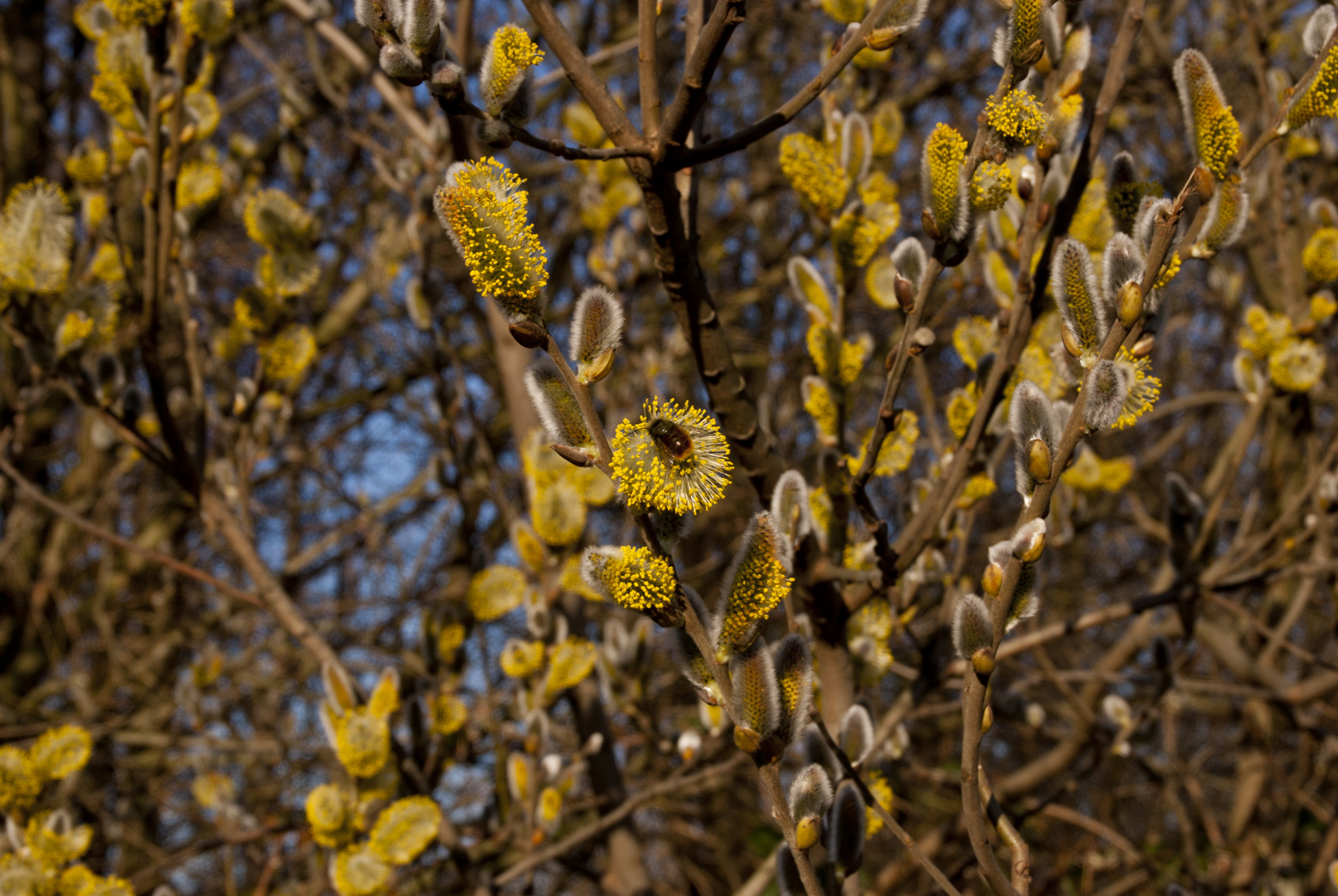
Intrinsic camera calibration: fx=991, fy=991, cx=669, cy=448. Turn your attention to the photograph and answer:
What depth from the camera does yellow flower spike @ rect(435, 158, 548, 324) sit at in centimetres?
80

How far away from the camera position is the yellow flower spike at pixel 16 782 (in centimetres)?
154

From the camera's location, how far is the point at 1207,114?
1.05 m

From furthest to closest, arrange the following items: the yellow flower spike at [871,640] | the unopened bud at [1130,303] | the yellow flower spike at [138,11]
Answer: the yellow flower spike at [138,11] < the yellow flower spike at [871,640] < the unopened bud at [1130,303]

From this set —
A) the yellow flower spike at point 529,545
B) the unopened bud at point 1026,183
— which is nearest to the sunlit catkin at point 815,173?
the unopened bud at point 1026,183

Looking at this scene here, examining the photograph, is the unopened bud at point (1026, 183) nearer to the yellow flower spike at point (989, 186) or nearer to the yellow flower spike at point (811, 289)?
the yellow flower spike at point (989, 186)

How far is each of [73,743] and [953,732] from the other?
3518mm

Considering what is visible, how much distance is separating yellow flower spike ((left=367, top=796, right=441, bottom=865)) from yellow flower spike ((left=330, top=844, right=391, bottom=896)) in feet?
0.04

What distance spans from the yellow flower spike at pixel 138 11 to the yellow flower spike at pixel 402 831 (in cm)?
141

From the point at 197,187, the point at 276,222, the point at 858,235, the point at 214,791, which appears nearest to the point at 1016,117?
the point at 858,235

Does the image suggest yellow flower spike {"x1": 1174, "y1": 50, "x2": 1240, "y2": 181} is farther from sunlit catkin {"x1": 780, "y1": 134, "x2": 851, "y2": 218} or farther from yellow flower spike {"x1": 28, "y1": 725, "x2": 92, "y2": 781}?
yellow flower spike {"x1": 28, "y1": 725, "x2": 92, "y2": 781}

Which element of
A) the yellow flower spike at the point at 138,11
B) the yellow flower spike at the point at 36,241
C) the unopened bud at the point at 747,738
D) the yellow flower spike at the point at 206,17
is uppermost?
the yellow flower spike at the point at 206,17

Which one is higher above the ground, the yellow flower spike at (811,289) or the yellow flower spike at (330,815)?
the yellow flower spike at (811,289)

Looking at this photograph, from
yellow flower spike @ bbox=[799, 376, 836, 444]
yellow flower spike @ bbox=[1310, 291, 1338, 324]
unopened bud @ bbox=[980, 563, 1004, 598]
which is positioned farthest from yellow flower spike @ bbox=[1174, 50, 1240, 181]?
yellow flower spike @ bbox=[1310, 291, 1338, 324]

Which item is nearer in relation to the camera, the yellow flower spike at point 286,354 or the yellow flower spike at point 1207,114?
the yellow flower spike at point 1207,114
